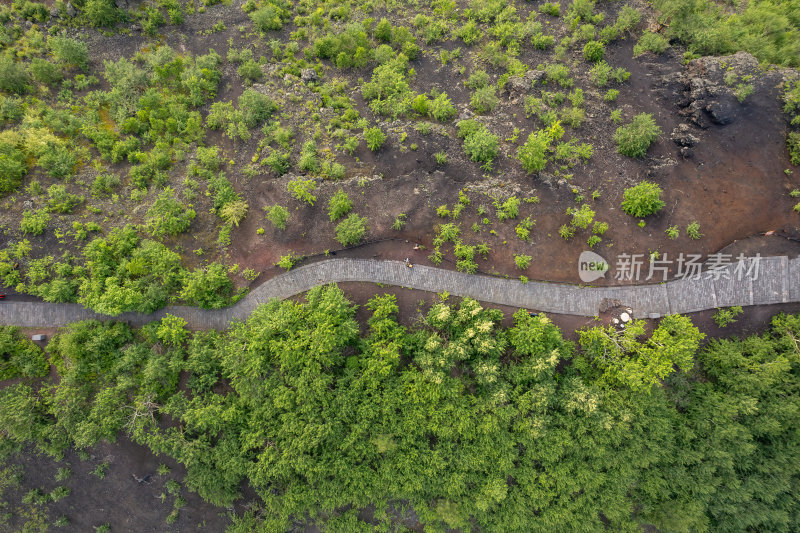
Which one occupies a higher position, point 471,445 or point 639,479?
point 471,445

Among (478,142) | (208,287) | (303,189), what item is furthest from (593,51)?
(208,287)

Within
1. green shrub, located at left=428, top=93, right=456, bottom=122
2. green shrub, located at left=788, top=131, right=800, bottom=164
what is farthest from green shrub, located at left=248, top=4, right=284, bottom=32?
green shrub, located at left=788, top=131, right=800, bottom=164

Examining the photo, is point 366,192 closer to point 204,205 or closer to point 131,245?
point 204,205

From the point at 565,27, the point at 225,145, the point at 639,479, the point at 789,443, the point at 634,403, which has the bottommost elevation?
the point at 639,479

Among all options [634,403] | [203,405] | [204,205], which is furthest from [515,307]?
[204,205]

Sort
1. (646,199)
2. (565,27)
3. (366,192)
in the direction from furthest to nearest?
(565,27)
(366,192)
(646,199)

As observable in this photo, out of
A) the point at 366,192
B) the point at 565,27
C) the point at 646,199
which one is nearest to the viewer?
the point at 646,199
